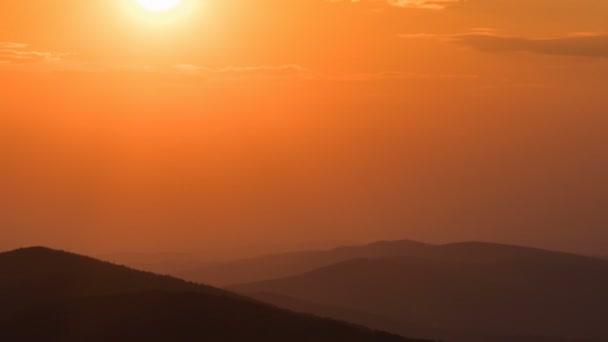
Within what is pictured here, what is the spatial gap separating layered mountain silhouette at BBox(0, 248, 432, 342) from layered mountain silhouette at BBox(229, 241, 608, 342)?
47869 millimetres

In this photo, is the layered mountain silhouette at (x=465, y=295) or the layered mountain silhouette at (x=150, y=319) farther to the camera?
the layered mountain silhouette at (x=465, y=295)

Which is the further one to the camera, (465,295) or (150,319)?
(465,295)

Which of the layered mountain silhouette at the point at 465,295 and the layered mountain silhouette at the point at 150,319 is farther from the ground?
the layered mountain silhouette at the point at 465,295

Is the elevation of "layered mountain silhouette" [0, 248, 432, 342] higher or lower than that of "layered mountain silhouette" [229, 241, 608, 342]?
lower

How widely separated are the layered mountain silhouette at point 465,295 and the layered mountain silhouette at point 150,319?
47.9 metres

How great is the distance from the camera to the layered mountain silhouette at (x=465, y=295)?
105688mm

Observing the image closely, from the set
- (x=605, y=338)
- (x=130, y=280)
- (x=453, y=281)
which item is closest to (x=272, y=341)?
(x=130, y=280)

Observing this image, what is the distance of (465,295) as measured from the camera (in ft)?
423

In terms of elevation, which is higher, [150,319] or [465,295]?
[465,295]

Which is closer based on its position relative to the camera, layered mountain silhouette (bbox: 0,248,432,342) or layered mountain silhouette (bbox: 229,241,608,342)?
layered mountain silhouette (bbox: 0,248,432,342)

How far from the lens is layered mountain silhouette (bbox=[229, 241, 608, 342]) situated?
106 metres

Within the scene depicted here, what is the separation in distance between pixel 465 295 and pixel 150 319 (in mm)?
88194

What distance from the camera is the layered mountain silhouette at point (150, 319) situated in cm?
4341

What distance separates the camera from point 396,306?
4747 inches
